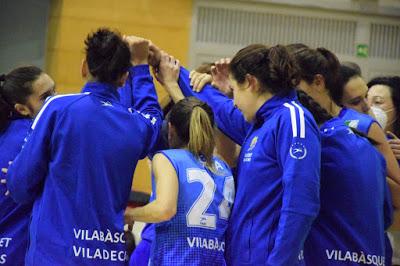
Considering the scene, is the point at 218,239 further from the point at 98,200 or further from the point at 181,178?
the point at 98,200

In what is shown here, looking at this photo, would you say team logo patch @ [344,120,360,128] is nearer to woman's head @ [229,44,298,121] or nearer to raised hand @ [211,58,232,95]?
woman's head @ [229,44,298,121]

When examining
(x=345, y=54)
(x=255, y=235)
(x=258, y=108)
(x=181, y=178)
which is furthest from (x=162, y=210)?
(x=345, y=54)

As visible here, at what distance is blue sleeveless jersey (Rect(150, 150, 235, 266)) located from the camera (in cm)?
243

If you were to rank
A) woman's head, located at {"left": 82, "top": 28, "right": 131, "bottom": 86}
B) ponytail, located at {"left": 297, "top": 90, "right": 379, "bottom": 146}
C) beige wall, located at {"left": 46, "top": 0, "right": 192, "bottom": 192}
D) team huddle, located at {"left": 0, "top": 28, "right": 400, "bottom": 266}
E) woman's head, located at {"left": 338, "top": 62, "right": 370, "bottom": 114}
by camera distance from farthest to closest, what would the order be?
beige wall, located at {"left": 46, "top": 0, "right": 192, "bottom": 192}
woman's head, located at {"left": 338, "top": 62, "right": 370, "bottom": 114}
ponytail, located at {"left": 297, "top": 90, "right": 379, "bottom": 146}
woman's head, located at {"left": 82, "top": 28, "right": 131, "bottom": 86}
team huddle, located at {"left": 0, "top": 28, "right": 400, "bottom": 266}

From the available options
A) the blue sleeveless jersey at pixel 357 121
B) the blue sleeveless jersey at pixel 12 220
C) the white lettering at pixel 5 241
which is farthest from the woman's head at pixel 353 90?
the white lettering at pixel 5 241

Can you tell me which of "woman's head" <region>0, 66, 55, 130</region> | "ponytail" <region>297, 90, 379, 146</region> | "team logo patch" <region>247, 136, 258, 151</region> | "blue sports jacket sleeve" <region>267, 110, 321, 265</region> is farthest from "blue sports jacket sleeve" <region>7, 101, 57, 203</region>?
"ponytail" <region>297, 90, 379, 146</region>

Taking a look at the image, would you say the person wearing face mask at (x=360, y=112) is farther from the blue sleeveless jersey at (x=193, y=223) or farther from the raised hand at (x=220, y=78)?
the blue sleeveless jersey at (x=193, y=223)

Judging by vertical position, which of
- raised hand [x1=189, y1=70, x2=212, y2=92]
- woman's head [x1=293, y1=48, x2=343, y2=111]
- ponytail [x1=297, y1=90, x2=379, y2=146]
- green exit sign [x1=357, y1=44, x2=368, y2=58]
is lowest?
ponytail [x1=297, y1=90, x2=379, y2=146]

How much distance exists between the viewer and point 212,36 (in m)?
6.65

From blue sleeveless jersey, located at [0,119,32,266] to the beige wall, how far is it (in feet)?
11.9

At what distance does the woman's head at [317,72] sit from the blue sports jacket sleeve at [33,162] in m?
1.01

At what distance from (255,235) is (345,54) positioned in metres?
4.86

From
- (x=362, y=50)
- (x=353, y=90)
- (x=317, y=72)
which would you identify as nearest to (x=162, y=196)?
(x=317, y=72)

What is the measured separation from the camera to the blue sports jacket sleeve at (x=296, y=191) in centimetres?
218
